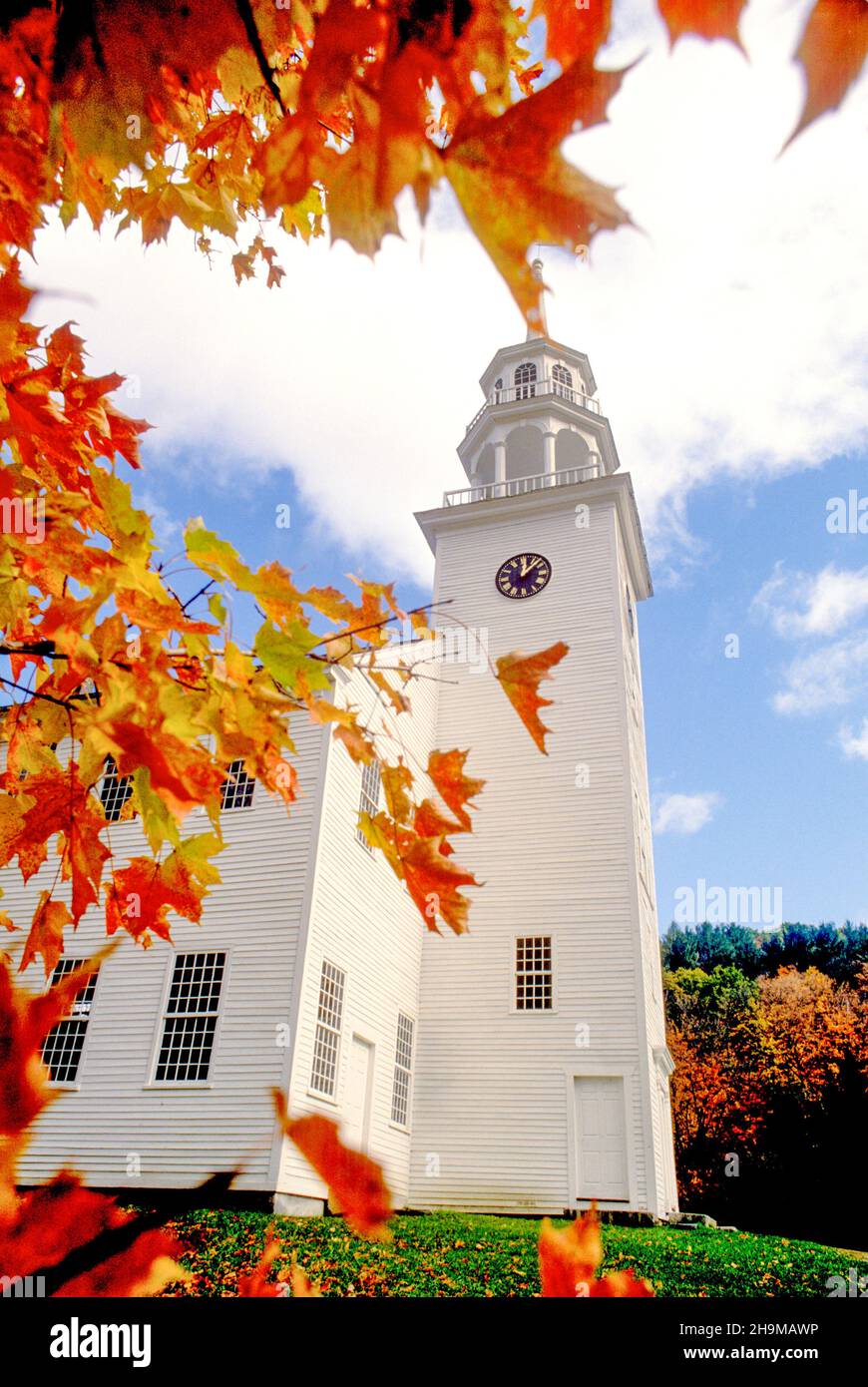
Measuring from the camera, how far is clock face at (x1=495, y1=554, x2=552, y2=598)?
65.4 ft

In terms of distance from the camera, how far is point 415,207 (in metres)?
1.04

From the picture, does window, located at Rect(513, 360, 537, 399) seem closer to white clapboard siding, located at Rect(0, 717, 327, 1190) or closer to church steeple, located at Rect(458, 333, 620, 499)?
church steeple, located at Rect(458, 333, 620, 499)

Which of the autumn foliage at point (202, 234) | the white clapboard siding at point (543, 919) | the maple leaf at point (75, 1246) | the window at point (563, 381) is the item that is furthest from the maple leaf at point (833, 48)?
the window at point (563, 381)

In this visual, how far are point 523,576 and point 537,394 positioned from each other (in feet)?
23.0

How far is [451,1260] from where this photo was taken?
854 centimetres

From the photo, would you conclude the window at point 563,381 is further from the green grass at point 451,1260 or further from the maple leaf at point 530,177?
the maple leaf at point 530,177

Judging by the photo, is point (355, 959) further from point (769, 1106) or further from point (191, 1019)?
Result: point (769, 1106)

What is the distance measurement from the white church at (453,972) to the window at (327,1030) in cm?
4

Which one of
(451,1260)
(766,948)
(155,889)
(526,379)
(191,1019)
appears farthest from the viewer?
(766,948)

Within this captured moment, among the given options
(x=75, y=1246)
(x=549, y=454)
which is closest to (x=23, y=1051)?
(x=75, y=1246)

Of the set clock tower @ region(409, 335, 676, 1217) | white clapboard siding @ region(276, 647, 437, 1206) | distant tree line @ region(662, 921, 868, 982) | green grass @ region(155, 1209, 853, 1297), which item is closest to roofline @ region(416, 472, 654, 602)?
clock tower @ region(409, 335, 676, 1217)

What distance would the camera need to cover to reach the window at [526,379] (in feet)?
81.2

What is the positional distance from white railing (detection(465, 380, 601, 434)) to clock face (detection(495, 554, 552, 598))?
5.86 meters

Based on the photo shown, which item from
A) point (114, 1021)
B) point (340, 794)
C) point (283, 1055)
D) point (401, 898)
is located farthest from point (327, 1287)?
point (401, 898)
